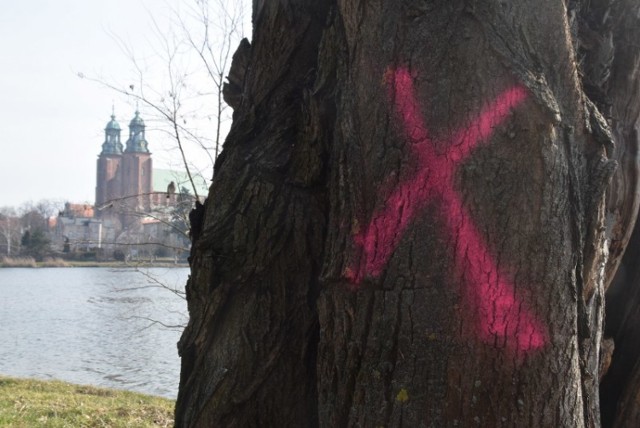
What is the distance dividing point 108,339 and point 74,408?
10.6 metres

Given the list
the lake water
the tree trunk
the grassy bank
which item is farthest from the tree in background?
the tree trunk

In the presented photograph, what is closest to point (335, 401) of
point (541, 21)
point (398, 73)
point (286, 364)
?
point (286, 364)

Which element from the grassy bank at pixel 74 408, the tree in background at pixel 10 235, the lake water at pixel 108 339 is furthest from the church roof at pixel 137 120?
the tree in background at pixel 10 235

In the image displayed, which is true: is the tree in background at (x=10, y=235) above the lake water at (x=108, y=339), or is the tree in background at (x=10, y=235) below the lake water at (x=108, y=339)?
above

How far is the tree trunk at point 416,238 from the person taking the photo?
1.76 meters

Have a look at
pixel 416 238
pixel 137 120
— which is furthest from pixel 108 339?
pixel 416 238

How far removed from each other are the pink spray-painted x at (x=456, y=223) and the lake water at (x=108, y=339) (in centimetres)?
794

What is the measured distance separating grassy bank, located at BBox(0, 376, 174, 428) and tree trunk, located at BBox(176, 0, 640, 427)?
515 centimetres

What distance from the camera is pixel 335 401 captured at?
1951 millimetres

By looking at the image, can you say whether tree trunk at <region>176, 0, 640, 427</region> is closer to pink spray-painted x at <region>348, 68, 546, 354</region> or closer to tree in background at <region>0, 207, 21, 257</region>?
pink spray-painted x at <region>348, 68, 546, 354</region>

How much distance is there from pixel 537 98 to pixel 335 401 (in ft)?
3.41

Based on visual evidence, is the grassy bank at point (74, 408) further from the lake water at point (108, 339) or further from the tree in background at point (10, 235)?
the tree in background at point (10, 235)

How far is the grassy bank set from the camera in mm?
6938

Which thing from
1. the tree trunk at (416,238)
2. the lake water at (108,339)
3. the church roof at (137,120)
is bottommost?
the lake water at (108,339)
